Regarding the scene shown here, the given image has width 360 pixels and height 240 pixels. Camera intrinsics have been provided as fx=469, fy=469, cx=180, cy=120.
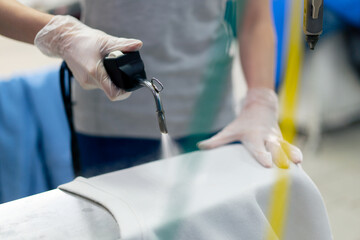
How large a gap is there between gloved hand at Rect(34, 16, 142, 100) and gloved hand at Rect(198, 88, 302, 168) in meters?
0.19

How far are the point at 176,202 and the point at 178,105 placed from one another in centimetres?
36

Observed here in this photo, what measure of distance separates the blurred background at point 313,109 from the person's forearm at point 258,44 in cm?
28

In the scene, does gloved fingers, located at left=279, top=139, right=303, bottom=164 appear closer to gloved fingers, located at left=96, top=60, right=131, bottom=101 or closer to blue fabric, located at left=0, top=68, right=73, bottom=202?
gloved fingers, located at left=96, top=60, right=131, bottom=101

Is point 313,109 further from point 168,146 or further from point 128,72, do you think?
point 128,72

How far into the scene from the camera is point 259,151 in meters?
0.65

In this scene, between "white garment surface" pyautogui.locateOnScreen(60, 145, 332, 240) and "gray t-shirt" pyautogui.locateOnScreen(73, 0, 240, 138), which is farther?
"gray t-shirt" pyautogui.locateOnScreen(73, 0, 240, 138)

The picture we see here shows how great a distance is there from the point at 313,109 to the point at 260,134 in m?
1.36

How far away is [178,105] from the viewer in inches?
34.4

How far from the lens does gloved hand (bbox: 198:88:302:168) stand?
64 cm

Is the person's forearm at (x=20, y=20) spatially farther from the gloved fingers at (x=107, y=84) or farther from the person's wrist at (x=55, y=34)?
the gloved fingers at (x=107, y=84)

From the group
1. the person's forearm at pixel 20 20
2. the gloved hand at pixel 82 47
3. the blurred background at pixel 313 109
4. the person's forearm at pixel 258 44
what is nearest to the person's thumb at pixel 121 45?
the gloved hand at pixel 82 47

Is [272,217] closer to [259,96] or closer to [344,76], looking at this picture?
[259,96]

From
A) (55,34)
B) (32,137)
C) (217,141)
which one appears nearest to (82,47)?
(55,34)

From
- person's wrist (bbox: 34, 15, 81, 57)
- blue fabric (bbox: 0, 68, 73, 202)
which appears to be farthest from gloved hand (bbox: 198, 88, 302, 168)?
blue fabric (bbox: 0, 68, 73, 202)
